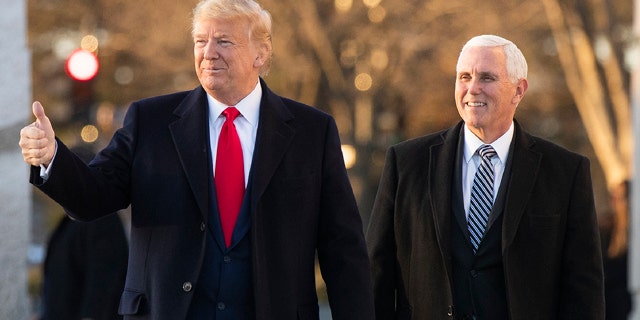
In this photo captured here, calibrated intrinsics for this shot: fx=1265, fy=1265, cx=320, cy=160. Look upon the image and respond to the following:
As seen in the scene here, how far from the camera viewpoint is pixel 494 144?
5301 mm

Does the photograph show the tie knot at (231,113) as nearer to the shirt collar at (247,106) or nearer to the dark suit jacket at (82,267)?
the shirt collar at (247,106)

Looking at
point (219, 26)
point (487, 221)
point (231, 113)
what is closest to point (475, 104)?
point (487, 221)

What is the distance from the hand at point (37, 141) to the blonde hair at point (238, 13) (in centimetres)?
82

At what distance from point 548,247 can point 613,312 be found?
114 inches

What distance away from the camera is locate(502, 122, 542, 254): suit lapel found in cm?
511

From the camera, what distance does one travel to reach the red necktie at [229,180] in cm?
463

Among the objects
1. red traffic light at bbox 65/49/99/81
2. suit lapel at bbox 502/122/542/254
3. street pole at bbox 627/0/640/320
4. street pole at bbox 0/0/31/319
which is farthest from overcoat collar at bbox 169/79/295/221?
street pole at bbox 627/0/640/320

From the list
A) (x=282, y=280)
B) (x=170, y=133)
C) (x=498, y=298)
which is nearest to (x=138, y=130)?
(x=170, y=133)

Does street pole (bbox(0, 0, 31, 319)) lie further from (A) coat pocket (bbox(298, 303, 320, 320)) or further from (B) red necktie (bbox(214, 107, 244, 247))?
(A) coat pocket (bbox(298, 303, 320, 320))

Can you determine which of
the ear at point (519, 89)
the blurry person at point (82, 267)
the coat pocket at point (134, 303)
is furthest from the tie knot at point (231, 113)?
the blurry person at point (82, 267)

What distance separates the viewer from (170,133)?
4.73 meters

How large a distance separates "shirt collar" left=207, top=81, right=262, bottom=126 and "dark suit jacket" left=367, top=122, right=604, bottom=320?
813mm

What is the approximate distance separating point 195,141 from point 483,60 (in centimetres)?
130

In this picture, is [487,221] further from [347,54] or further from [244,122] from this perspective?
[347,54]
